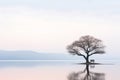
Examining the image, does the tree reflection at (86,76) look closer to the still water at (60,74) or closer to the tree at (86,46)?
the still water at (60,74)

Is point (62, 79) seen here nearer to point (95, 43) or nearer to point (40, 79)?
point (40, 79)

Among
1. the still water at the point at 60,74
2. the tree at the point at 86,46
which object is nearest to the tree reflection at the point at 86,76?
the still water at the point at 60,74

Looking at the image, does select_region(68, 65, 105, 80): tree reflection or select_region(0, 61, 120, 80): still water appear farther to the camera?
select_region(0, 61, 120, 80): still water

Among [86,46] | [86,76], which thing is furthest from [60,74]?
[86,46]

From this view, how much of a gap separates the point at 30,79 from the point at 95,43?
61.9 meters

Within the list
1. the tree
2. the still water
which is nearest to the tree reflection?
the still water

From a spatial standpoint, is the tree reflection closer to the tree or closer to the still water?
the still water

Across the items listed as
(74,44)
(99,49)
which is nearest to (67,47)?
(74,44)

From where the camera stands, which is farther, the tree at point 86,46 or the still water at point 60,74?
the tree at point 86,46

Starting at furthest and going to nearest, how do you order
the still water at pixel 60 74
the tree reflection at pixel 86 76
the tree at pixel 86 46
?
the tree at pixel 86 46, the still water at pixel 60 74, the tree reflection at pixel 86 76

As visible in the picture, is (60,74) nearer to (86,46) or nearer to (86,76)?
(86,76)

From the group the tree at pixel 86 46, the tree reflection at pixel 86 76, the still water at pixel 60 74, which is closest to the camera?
the tree reflection at pixel 86 76

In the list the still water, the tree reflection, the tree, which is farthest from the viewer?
the tree

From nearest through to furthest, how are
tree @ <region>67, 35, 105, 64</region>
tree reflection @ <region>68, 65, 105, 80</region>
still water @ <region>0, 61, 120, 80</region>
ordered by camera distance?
tree reflection @ <region>68, 65, 105, 80</region>, still water @ <region>0, 61, 120, 80</region>, tree @ <region>67, 35, 105, 64</region>
